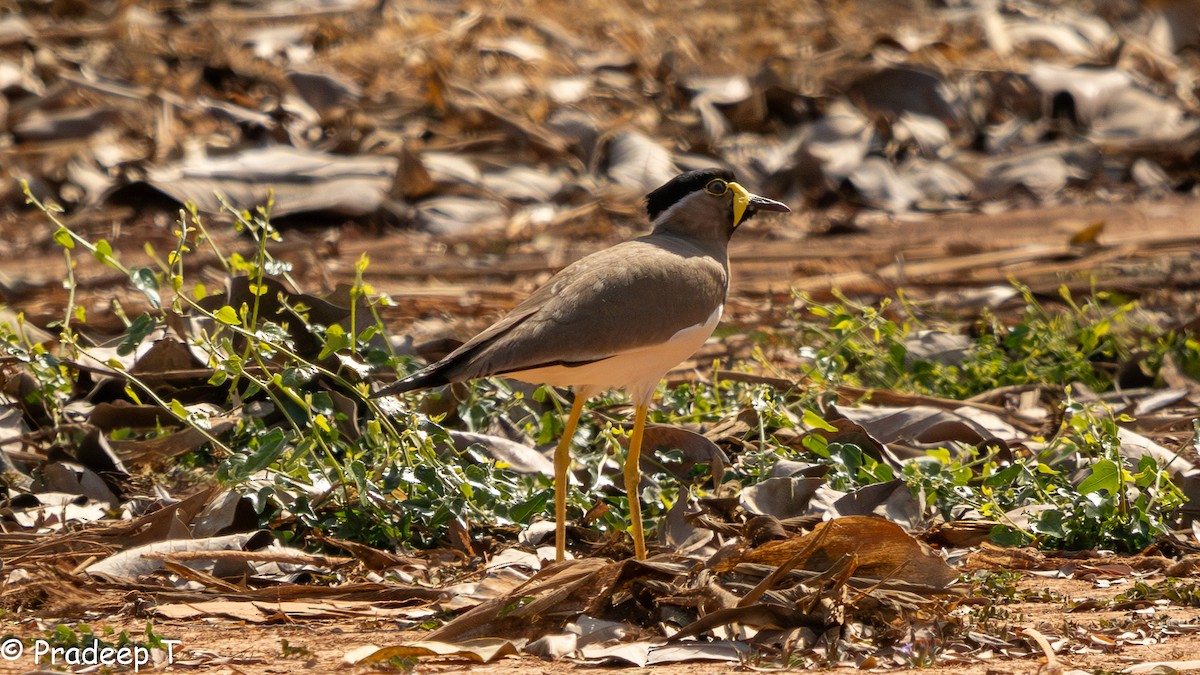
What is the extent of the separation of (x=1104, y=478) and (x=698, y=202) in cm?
171

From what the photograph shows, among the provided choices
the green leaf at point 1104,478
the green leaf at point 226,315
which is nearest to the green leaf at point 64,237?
the green leaf at point 226,315

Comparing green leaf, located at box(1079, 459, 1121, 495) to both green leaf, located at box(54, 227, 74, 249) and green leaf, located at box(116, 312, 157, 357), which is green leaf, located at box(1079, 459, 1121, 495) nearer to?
green leaf, located at box(116, 312, 157, 357)

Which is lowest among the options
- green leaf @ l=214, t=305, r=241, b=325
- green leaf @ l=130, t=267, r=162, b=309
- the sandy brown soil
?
the sandy brown soil

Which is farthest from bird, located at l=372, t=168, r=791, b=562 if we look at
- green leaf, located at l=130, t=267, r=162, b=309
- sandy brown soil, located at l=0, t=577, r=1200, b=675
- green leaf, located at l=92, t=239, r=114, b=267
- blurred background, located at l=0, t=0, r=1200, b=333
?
blurred background, located at l=0, t=0, r=1200, b=333

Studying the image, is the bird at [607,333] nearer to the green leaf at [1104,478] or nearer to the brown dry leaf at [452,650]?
the brown dry leaf at [452,650]

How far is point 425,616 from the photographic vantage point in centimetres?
427

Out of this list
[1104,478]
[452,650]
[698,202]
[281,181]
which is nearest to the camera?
[452,650]

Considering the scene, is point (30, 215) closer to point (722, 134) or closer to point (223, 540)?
point (722, 134)

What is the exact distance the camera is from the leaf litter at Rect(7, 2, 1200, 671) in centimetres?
429

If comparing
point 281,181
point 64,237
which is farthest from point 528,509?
point 281,181

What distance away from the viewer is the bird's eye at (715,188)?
5.41 m

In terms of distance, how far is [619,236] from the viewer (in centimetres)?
1031

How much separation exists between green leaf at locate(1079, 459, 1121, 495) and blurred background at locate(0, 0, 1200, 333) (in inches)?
159

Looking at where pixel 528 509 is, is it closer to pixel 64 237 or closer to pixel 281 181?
pixel 64 237
